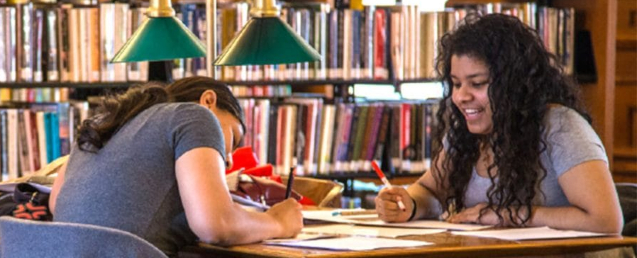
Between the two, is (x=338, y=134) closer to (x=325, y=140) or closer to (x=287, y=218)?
(x=325, y=140)

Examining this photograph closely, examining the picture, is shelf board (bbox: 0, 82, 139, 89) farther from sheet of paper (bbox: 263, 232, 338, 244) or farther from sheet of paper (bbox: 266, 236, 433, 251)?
sheet of paper (bbox: 266, 236, 433, 251)

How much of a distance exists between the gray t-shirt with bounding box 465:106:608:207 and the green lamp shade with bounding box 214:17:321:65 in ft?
2.18

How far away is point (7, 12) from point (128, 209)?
260 cm

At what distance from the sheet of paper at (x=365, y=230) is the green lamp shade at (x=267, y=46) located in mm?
487

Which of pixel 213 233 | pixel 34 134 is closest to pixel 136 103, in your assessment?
pixel 213 233

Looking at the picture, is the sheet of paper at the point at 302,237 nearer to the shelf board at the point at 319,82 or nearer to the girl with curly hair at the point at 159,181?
the girl with curly hair at the point at 159,181

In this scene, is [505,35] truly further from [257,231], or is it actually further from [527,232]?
[257,231]

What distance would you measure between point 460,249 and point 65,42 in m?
2.90

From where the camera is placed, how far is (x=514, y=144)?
9.89 ft

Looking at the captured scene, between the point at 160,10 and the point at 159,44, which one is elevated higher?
the point at 160,10

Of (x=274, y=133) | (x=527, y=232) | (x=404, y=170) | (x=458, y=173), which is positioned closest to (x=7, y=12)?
(x=274, y=133)

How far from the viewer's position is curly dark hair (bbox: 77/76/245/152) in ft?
8.74

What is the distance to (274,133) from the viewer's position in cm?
522

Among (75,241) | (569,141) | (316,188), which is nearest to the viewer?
(75,241)
